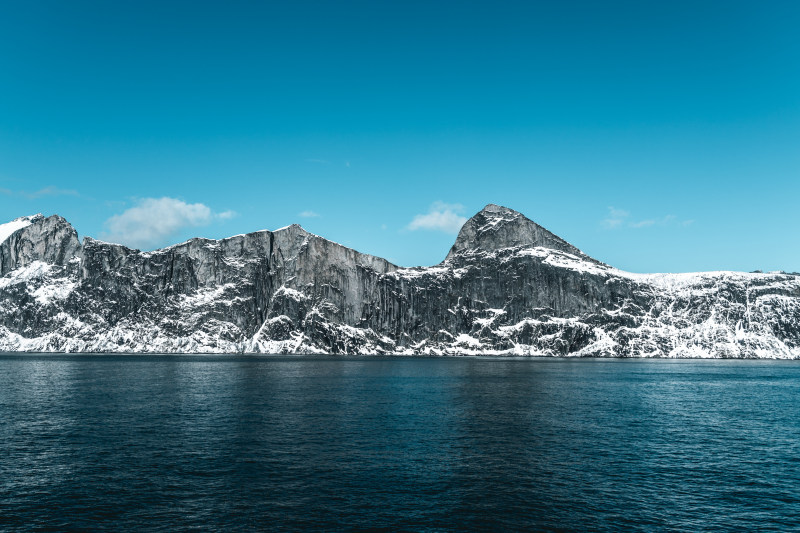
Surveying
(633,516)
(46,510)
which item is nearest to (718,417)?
(633,516)

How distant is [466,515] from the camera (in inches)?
1468

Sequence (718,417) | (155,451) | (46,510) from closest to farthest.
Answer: (46,510)
(155,451)
(718,417)

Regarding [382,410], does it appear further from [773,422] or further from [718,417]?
[773,422]

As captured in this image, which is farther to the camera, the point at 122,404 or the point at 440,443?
the point at 122,404

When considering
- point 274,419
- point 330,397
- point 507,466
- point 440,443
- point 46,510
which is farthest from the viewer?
point 330,397

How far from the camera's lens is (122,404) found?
8506 centimetres

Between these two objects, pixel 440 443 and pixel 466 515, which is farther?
pixel 440 443

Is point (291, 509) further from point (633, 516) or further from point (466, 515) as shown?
point (633, 516)

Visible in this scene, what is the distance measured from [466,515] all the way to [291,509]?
11.5m

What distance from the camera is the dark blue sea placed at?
36.8 meters

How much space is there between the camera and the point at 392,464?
49.8 meters

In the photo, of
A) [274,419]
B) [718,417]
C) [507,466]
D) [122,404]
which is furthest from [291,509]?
[718,417]

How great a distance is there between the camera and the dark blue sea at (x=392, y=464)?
36.8 meters

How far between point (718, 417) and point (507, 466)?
46748 mm
